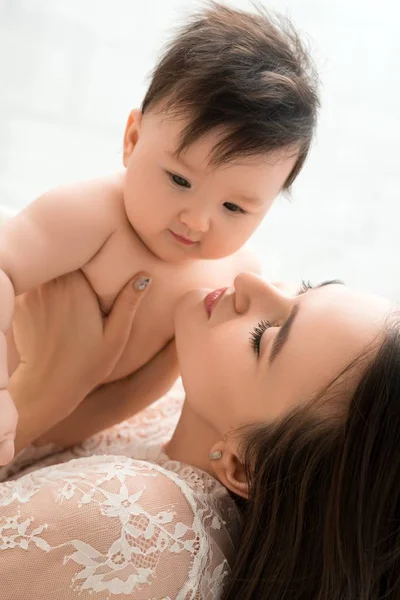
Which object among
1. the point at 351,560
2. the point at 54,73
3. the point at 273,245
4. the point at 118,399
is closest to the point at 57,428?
the point at 118,399

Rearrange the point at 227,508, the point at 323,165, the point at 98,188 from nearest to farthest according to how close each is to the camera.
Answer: the point at 227,508, the point at 98,188, the point at 323,165

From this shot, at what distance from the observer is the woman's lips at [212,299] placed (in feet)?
3.90

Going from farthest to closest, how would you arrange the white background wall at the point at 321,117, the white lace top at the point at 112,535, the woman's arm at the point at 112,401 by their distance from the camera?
the white background wall at the point at 321,117, the woman's arm at the point at 112,401, the white lace top at the point at 112,535

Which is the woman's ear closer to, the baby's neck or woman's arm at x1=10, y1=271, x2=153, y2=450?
the baby's neck

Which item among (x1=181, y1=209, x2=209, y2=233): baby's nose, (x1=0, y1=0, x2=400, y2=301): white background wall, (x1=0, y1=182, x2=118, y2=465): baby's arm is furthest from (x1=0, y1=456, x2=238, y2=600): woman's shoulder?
(x1=0, y1=0, x2=400, y2=301): white background wall

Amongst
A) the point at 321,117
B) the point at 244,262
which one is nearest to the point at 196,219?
the point at 244,262

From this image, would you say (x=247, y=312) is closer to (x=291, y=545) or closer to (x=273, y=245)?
(x=291, y=545)

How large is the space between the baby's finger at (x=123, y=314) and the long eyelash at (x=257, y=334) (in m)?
0.22

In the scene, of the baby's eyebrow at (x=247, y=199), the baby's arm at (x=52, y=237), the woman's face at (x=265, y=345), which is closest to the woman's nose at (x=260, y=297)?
the woman's face at (x=265, y=345)

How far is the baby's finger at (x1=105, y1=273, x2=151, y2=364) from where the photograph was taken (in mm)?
1239

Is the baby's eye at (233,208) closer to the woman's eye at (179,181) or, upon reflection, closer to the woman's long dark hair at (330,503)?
the woman's eye at (179,181)

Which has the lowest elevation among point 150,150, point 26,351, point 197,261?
point 26,351

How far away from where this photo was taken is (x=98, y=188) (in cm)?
123

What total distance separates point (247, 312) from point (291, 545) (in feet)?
1.04
